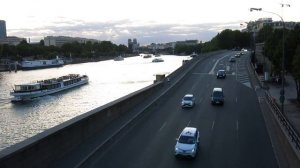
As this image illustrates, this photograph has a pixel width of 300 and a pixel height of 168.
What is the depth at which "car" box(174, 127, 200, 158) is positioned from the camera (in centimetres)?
2163

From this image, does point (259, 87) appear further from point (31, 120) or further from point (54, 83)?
point (54, 83)

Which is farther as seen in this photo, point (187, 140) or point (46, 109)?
point (46, 109)

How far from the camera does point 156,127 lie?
1174 inches

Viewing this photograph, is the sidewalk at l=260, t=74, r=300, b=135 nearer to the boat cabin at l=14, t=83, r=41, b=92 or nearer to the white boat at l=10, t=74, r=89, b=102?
the white boat at l=10, t=74, r=89, b=102

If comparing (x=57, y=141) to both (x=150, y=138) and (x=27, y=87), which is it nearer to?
(x=150, y=138)

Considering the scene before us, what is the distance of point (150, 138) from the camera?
86.1ft

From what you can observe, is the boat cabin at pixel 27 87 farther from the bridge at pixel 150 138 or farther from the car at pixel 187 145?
the car at pixel 187 145

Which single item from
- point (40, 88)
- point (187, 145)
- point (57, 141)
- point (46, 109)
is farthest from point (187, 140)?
point (40, 88)

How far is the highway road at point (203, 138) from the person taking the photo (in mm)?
21309

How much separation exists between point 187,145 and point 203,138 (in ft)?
15.9

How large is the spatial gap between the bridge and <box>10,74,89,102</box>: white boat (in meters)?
39.9

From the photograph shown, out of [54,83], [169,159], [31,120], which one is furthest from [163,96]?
[54,83]

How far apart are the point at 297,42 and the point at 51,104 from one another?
4129 cm

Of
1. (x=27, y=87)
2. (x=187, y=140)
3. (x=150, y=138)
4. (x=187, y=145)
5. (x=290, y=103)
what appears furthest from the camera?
(x=27, y=87)
